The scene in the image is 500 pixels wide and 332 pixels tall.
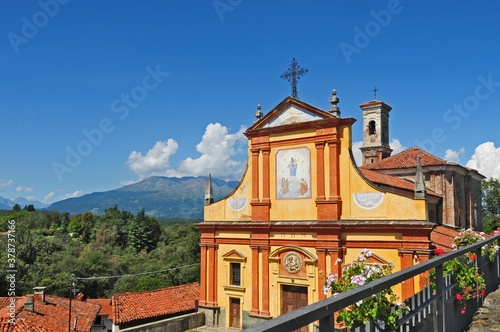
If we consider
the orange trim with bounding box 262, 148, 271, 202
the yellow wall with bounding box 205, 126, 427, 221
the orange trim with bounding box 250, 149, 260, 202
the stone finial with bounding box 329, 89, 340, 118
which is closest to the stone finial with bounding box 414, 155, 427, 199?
the yellow wall with bounding box 205, 126, 427, 221

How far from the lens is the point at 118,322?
18.7 m

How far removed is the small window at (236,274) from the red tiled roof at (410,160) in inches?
538

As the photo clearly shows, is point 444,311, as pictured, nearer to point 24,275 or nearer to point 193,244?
point 24,275

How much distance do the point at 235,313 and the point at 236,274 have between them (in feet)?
5.92

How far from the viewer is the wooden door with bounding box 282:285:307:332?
16.8 metres

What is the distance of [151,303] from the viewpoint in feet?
68.6

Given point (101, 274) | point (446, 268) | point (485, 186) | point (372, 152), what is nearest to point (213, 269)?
point (446, 268)

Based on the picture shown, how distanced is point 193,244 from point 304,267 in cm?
4368

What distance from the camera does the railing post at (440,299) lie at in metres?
3.81

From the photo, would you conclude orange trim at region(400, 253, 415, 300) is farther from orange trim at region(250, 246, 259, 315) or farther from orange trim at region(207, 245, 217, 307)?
orange trim at region(207, 245, 217, 307)

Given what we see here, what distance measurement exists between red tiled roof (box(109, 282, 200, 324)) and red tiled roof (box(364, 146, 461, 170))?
15.6 m

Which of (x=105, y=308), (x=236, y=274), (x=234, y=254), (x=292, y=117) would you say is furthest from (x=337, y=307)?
(x=105, y=308)

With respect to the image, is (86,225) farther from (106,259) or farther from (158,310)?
(158,310)

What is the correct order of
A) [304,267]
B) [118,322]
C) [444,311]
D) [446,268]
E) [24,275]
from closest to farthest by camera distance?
1. [444,311]
2. [446,268]
3. [304,267]
4. [118,322]
5. [24,275]
